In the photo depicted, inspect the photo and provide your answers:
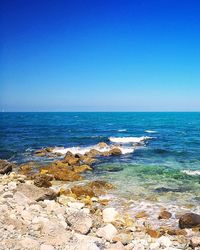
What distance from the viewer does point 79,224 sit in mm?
11125

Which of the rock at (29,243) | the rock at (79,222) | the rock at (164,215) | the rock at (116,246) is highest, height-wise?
the rock at (29,243)

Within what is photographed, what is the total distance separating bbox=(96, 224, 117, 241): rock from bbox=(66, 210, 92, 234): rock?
1.46ft

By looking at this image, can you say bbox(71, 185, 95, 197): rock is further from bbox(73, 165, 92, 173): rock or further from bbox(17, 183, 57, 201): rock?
bbox(73, 165, 92, 173): rock

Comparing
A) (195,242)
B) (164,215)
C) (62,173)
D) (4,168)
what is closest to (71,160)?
(62,173)

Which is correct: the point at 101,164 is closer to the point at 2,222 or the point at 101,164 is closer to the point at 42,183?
the point at 42,183

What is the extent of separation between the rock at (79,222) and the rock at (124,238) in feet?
3.59

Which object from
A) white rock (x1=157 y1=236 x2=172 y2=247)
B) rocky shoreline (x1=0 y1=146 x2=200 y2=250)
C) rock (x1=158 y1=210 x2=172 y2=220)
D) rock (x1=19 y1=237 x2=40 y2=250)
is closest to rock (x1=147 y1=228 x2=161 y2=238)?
rocky shoreline (x1=0 y1=146 x2=200 y2=250)

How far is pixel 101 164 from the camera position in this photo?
2658 cm

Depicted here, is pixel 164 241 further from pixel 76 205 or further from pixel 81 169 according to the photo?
pixel 81 169

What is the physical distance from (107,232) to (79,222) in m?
1.09

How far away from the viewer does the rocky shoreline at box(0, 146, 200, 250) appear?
9.51 m

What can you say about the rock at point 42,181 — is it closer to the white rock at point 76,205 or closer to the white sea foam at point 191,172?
the white rock at point 76,205

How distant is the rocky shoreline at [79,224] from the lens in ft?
31.2

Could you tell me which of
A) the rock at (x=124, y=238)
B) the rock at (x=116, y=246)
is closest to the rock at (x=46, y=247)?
the rock at (x=116, y=246)
